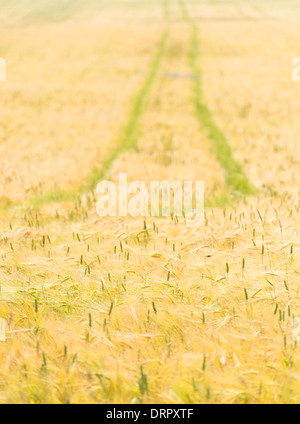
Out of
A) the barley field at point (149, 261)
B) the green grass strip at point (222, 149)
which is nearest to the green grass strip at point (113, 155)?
the barley field at point (149, 261)

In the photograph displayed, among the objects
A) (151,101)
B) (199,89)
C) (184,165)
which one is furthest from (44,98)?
(184,165)

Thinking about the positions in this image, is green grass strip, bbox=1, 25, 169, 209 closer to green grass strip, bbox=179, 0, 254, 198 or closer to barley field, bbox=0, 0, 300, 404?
barley field, bbox=0, 0, 300, 404

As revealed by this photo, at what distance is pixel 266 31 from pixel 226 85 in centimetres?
1675

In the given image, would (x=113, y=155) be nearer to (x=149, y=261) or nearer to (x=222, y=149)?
(x=222, y=149)

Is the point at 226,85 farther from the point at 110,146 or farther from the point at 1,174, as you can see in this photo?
the point at 1,174

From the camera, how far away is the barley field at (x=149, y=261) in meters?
2.09

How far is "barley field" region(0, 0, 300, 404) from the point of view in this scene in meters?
2.09

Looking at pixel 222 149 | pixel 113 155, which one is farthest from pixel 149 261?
pixel 222 149

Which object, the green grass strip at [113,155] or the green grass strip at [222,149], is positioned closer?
the green grass strip at [113,155]

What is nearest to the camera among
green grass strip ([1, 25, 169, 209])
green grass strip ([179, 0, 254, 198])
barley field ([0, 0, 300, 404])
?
barley field ([0, 0, 300, 404])

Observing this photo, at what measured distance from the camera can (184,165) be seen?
7.67m

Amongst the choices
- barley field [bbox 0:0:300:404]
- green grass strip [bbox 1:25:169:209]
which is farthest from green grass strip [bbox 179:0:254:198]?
green grass strip [bbox 1:25:169:209]

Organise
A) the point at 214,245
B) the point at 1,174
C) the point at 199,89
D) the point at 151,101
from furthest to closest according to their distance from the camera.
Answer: the point at 199,89, the point at 151,101, the point at 1,174, the point at 214,245

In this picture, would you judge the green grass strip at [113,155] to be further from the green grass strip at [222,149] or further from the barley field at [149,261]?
the green grass strip at [222,149]
